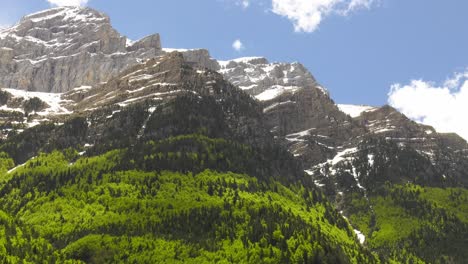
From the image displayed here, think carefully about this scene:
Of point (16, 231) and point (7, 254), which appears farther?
point (16, 231)

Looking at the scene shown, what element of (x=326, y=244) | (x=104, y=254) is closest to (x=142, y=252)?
(x=104, y=254)

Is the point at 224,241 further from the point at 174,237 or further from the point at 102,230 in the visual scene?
the point at 102,230

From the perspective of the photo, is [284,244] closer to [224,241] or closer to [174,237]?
[224,241]

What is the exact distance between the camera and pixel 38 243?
18250cm

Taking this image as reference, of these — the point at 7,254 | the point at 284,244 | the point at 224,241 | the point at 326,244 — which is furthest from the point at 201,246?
the point at 7,254

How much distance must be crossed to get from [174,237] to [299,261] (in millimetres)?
41561

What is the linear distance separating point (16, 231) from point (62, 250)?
668 inches

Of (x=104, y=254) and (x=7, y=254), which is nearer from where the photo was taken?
(x=7, y=254)

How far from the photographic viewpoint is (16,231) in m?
186

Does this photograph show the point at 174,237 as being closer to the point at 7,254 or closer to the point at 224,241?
the point at 224,241

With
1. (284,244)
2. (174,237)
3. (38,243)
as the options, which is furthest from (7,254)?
(284,244)

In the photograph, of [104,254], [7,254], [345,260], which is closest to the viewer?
[7,254]

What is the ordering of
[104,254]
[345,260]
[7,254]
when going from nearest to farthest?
[7,254] < [104,254] < [345,260]

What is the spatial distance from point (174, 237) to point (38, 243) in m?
42.6
